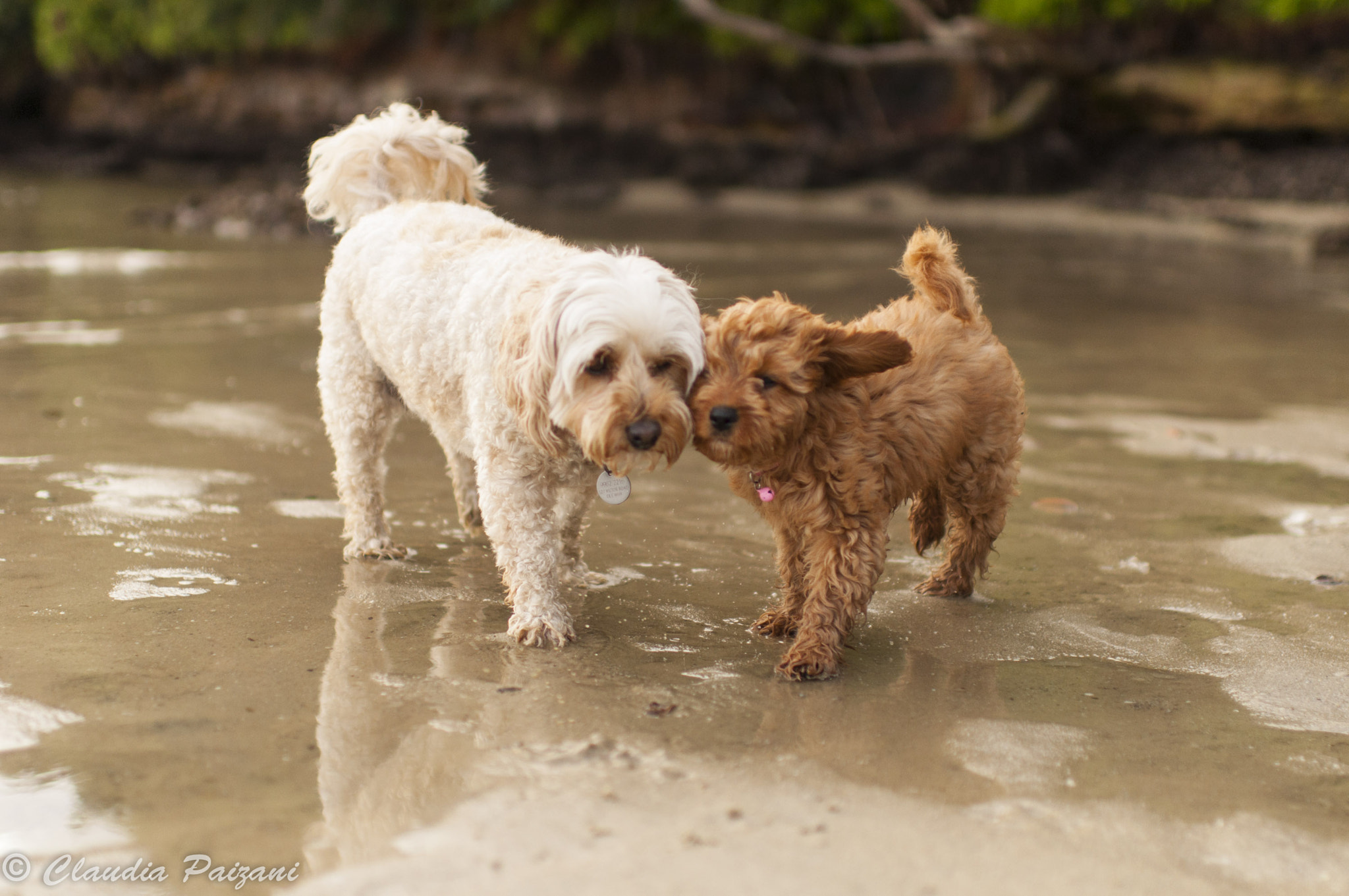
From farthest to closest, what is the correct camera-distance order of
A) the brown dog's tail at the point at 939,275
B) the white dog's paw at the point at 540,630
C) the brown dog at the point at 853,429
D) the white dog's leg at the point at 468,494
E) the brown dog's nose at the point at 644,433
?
the white dog's leg at the point at 468,494 < the brown dog's tail at the point at 939,275 < the white dog's paw at the point at 540,630 < the brown dog at the point at 853,429 < the brown dog's nose at the point at 644,433

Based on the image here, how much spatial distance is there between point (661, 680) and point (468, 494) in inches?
70.1

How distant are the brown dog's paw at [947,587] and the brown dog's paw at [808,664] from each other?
96cm

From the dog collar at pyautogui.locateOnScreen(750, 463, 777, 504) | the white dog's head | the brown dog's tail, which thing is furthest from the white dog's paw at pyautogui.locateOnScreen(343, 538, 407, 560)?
the brown dog's tail

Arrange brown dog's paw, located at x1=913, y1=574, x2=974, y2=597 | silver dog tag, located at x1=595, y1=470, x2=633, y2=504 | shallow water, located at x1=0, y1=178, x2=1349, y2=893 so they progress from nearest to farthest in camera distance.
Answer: shallow water, located at x1=0, y1=178, x2=1349, y2=893 < silver dog tag, located at x1=595, y1=470, x2=633, y2=504 < brown dog's paw, located at x1=913, y1=574, x2=974, y2=597

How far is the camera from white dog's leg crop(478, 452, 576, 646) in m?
4.04

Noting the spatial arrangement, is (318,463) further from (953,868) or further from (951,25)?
(951,25)

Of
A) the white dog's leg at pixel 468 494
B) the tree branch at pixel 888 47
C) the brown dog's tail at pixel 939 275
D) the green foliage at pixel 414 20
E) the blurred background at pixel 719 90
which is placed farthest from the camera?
the green foliage at pixel 414 20

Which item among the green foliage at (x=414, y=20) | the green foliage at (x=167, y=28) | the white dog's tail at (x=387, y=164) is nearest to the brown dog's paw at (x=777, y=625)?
the white dog's tail at (x=387, y=164)

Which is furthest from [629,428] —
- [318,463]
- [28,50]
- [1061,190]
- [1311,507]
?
[28,50]

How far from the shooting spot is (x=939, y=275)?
4461 mm

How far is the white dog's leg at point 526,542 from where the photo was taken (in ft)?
13.3

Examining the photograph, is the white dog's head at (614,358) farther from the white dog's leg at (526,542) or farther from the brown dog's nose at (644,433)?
the white dog's leg at (526,542)

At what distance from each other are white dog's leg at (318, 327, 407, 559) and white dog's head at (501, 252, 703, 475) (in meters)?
1.36

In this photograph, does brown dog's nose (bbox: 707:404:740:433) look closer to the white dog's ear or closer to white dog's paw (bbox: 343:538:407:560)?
the white dog's ear
